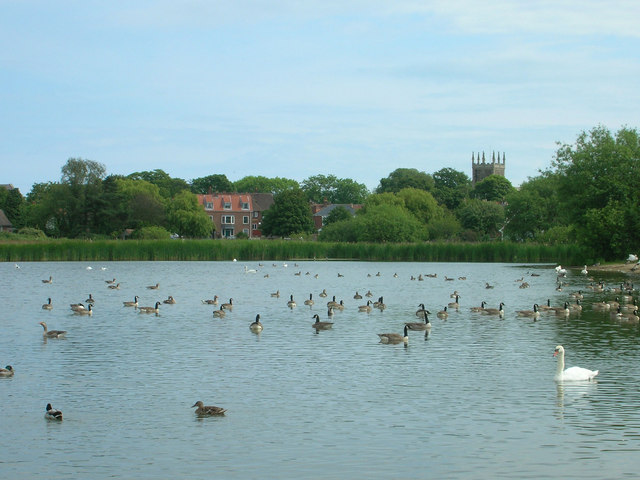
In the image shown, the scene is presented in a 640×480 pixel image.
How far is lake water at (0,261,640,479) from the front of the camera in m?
12.9

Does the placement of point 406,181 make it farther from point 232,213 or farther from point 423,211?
point 423,211

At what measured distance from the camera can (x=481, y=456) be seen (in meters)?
13.2

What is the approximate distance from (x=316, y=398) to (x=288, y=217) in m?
125

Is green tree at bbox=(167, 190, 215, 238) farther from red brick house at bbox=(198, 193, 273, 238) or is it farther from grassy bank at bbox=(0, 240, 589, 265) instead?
grassy bank at bbox=(0, 240, 589, 265)

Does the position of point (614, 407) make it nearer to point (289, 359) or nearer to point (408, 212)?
point (289, 359)

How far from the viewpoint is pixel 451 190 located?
173 m

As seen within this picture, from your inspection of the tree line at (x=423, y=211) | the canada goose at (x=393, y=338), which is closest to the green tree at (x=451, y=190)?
the tree line at (x=423, y=211)

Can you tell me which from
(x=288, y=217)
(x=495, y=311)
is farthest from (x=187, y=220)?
(x=495, y=311)

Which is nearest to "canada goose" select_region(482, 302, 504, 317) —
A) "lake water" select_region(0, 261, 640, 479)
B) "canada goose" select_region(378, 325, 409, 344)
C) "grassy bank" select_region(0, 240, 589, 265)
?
"lake water" select_region(0, 261, 640, 479)

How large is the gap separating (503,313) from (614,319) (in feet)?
14.6

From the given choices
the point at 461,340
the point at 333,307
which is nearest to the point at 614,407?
the point at 461,340

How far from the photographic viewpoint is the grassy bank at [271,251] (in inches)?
3383

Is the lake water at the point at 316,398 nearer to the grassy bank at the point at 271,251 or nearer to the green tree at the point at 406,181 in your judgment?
the grassy bank at the point at 271,251

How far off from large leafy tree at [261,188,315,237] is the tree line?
0.57 ft
